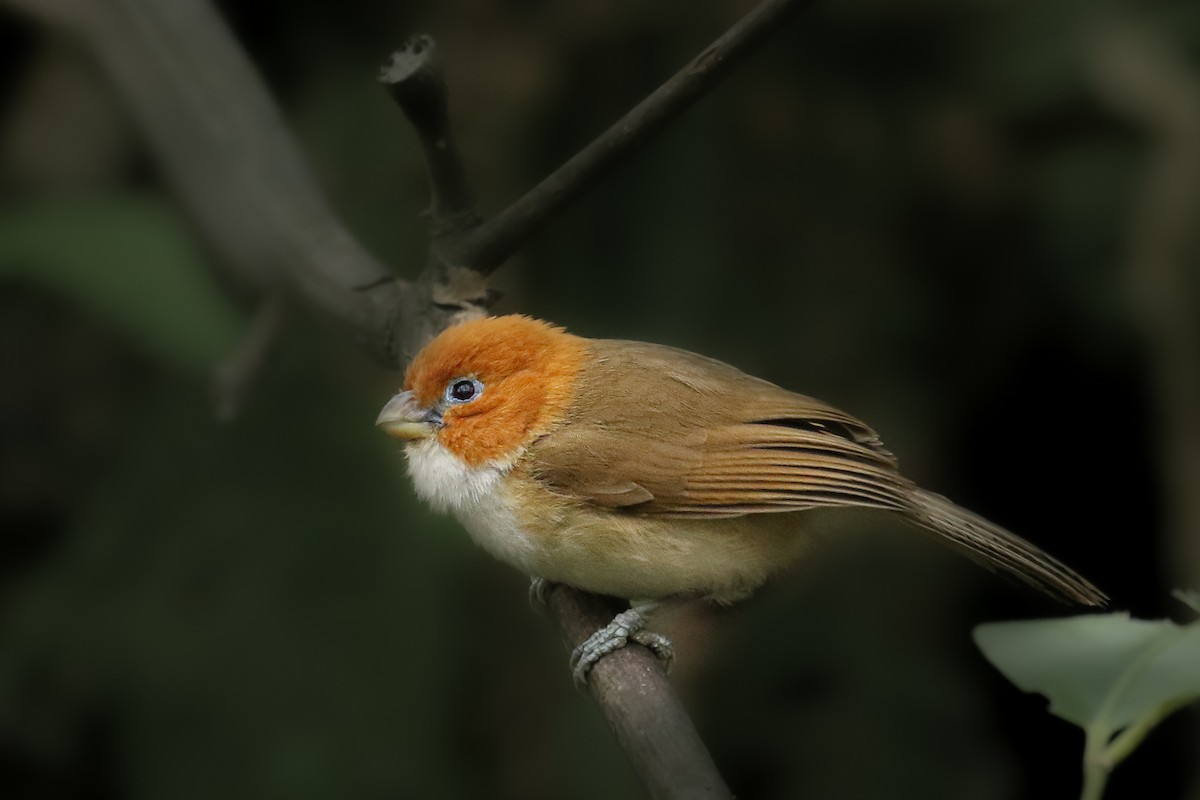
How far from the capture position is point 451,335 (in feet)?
10.0

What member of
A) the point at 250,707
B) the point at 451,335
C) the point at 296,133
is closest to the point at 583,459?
the point at 451,335

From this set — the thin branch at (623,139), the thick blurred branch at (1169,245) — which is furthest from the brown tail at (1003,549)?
the thick blurred branch at (1169,245)

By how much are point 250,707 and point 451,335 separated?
159cm

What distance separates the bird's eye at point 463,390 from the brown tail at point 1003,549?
3.24 ft

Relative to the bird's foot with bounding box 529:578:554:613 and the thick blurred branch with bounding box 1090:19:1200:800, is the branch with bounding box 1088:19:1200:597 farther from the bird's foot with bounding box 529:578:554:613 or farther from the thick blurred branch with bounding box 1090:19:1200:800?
the bird's foot with bounding box 529:578:554:613

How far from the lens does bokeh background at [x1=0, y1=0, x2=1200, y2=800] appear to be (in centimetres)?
406

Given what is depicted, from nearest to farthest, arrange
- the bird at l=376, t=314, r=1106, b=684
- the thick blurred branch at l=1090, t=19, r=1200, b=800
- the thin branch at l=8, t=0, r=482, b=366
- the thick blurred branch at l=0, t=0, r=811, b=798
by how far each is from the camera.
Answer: the thick blurred branch at l=0, t=0, r=811, b=798 < the bird at l=376, t=314, r=1106, b=684 < the thin branch at l=8, t=0, r=482, b=366 < the thick blurred branch at l=1090, t=19, r=1200, b=800

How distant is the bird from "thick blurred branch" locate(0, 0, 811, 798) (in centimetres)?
16

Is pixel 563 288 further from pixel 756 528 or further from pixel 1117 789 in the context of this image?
pixel 1117 789

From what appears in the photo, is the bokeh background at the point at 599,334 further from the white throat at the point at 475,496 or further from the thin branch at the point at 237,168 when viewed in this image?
the white throat at the point at 475,496

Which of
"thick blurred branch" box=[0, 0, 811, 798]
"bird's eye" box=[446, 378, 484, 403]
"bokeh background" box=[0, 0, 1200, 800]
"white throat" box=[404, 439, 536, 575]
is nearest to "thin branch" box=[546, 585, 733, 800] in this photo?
"thick blurred branch" box=[0, 0, 811, 798]

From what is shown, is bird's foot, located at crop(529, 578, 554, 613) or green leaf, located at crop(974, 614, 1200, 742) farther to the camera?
bird's foot, located at crop(529, 578, 554, 613)

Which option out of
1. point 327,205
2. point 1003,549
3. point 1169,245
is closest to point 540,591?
point 1003,549

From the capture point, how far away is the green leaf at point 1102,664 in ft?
5.20
